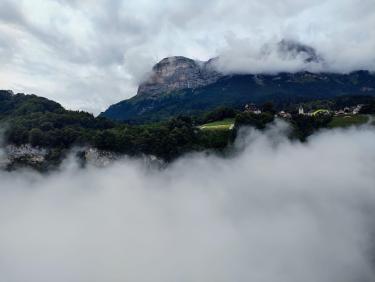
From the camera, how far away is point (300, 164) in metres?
119

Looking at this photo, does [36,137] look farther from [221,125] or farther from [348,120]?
[348,120]

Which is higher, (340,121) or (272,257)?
(340,121)

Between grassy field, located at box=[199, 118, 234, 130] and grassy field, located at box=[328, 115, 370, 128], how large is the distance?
25.4 meters

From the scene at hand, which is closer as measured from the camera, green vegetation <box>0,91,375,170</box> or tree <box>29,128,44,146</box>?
green vegetation <box>0,91,375,170</box>

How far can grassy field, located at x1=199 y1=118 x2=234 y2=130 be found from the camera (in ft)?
399

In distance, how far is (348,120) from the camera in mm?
119938

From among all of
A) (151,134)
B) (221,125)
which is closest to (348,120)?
(221,125)

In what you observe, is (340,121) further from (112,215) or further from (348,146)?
(112,215)

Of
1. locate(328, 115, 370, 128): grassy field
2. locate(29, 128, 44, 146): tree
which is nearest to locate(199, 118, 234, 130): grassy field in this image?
locate(328, 115, 370, 128): grassy field

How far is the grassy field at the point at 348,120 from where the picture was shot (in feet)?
386

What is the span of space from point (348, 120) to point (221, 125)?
3220cm

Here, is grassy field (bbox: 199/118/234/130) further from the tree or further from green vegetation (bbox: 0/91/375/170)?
the tree

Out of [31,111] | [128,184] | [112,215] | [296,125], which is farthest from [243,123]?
[31,111]

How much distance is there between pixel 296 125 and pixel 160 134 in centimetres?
3448
